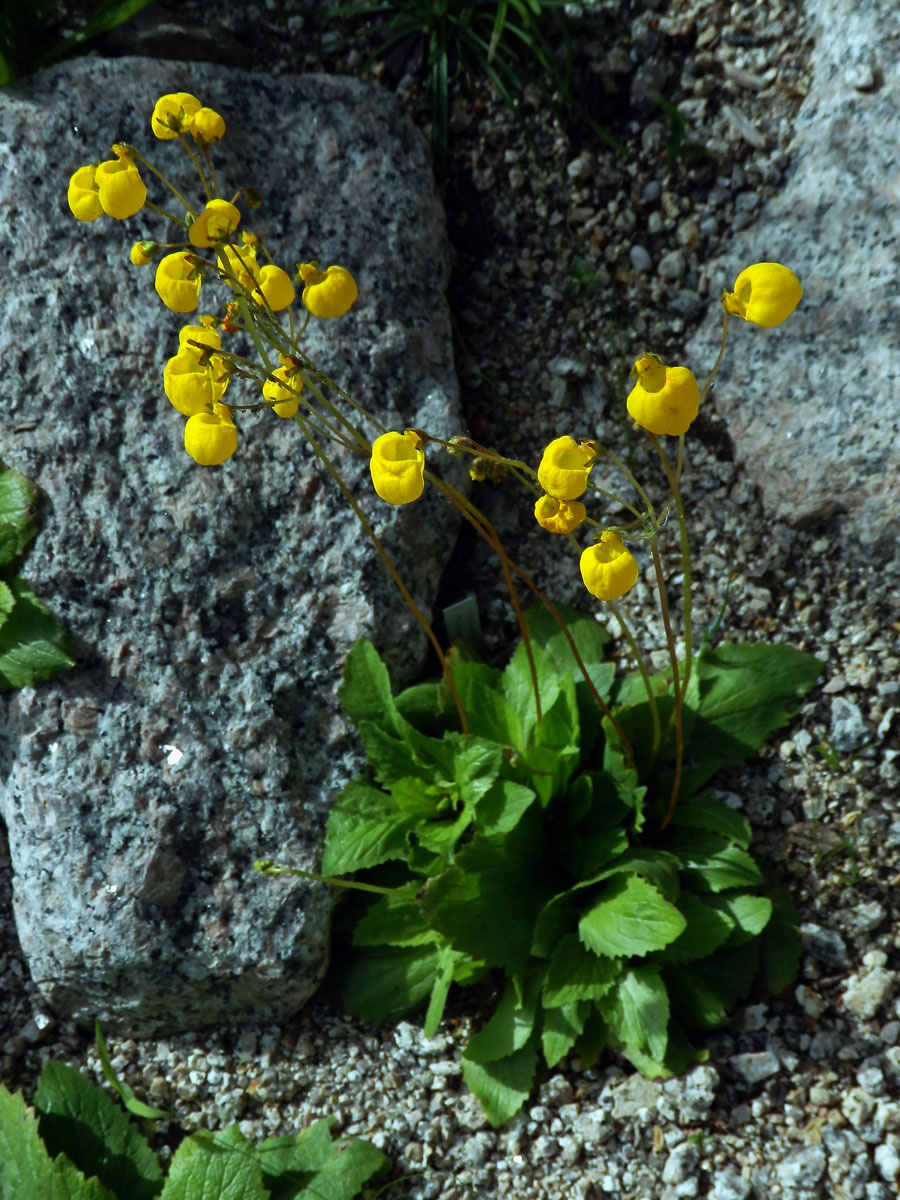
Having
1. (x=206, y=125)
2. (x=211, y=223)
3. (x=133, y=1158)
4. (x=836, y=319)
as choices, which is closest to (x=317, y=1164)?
A: (x=133, y=1158)

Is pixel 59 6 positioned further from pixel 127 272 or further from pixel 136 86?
pixel 127 272

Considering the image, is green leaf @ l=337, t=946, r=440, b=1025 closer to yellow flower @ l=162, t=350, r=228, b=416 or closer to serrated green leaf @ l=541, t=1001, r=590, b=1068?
serrated green leaf @ l=541, t=1001, r=590, b=1068

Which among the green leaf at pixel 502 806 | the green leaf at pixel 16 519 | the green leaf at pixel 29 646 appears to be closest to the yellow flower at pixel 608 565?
the green leaf at pixel 502 806

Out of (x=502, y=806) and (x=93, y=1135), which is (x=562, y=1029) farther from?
(x=93, y=1135)

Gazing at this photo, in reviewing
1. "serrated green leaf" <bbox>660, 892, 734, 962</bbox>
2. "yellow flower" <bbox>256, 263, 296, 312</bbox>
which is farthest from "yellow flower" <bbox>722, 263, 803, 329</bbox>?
"serrated green leaf" <bbox>660, 892, 734, 962</bbox>

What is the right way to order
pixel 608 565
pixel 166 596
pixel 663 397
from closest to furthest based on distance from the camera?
1. pixel 663 397
2. pixel 608 565
3. pixel 166 596

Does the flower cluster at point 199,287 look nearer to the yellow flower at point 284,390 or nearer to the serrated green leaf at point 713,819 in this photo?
the yellow flower at point 284,390

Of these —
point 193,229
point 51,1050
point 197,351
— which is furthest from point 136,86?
point 51,1050
